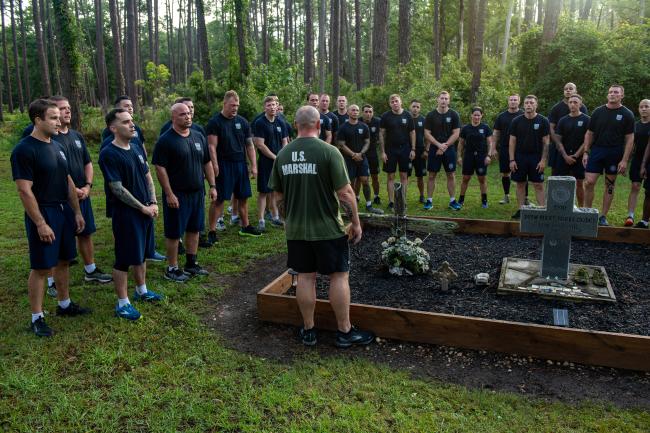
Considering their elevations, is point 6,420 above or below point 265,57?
below

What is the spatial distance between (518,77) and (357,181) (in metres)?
12.1

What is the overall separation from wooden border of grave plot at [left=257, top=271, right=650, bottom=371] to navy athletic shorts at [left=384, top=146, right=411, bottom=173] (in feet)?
16.6

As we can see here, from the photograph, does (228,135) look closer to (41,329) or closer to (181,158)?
(181,158)

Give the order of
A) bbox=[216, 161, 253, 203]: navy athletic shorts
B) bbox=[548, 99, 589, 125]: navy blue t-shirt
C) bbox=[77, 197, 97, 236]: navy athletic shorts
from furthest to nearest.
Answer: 1. bbox=[548, 99, 589, 125]: navy blue t-shirt
2. bbox=[216, 161, 253, 203]: navy athletic shorts
3. bbox=[77, 197, 97, 236]: navy athletic shorts

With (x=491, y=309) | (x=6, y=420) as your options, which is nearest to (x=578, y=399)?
(x=491, y=309)

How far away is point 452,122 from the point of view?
367 inches

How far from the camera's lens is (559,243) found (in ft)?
17.7

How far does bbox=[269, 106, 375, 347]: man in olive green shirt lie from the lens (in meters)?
4.07

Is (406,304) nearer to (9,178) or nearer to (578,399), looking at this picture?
(578,399)

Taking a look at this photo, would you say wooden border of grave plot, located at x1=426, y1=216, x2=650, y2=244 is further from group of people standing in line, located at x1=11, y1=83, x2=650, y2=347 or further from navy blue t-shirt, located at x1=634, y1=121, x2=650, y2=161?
navy blue t-shirt, located at x1=634, y1=121, x2=650, y2=161

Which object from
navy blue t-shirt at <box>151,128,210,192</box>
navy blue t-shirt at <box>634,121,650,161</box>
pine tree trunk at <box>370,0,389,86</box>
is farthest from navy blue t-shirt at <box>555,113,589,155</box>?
pine tree trunk at <box>370,0,389,86</box>

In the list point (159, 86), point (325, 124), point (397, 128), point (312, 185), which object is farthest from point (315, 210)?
point (159, 86)

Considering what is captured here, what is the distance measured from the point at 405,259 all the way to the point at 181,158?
2748 mm

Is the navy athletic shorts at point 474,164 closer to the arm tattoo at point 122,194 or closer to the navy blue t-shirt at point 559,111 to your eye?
the navy blue t-shirt at point 559,111
